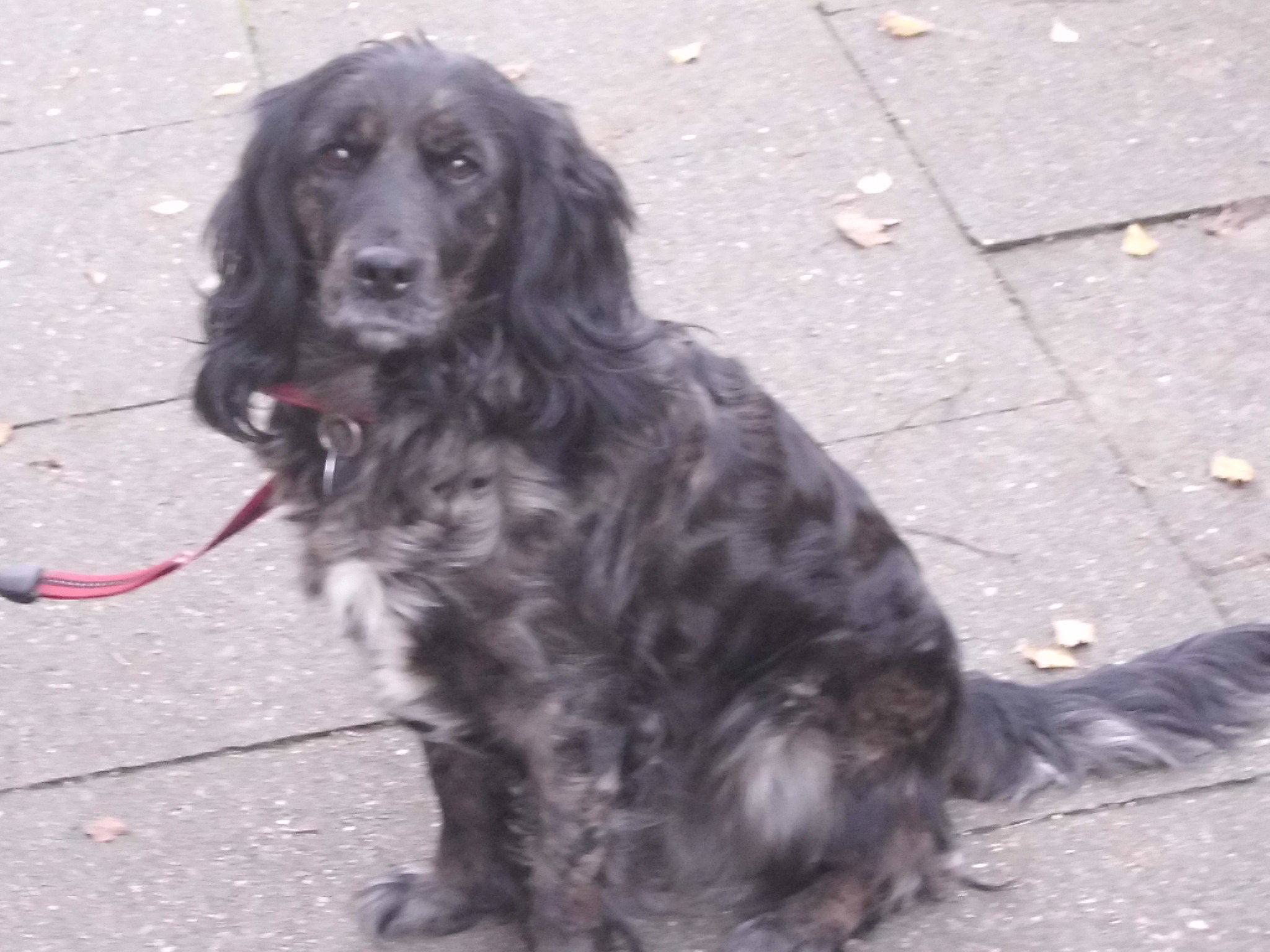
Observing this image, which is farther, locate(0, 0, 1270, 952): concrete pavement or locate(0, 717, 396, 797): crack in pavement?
locate(0, 717, 396, 797): crack in pavement

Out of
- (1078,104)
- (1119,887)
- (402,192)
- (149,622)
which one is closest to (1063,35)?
(1078,104)

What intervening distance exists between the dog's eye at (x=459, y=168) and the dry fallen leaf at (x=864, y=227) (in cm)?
265

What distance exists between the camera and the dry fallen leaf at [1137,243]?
17.8 feet

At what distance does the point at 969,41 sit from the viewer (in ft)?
21.2

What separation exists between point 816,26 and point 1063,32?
86 centimetres

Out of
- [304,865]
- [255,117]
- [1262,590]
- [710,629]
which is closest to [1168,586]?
[1262,590]

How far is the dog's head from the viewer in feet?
9.96

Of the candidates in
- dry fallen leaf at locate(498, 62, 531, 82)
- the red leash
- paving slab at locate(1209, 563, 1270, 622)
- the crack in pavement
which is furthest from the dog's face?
dry fallen leaf at locate(498, 62, 531, 82)

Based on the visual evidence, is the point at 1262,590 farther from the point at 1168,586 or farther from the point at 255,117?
the point at 255,117

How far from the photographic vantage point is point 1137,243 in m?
5.45

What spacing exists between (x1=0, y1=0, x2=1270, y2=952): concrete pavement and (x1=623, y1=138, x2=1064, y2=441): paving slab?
0.01m

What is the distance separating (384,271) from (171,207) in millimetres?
3199

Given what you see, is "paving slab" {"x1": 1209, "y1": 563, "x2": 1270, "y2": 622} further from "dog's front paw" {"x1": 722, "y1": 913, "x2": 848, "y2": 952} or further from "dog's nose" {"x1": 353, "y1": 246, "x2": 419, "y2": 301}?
"dog's nose" {"x1": 353, "y1": 246, "x2": 419, "y2": 301}

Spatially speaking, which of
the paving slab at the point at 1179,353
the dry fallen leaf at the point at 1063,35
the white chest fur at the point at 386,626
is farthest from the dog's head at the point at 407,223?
the dry fallen leaf at the point at 1063,35
